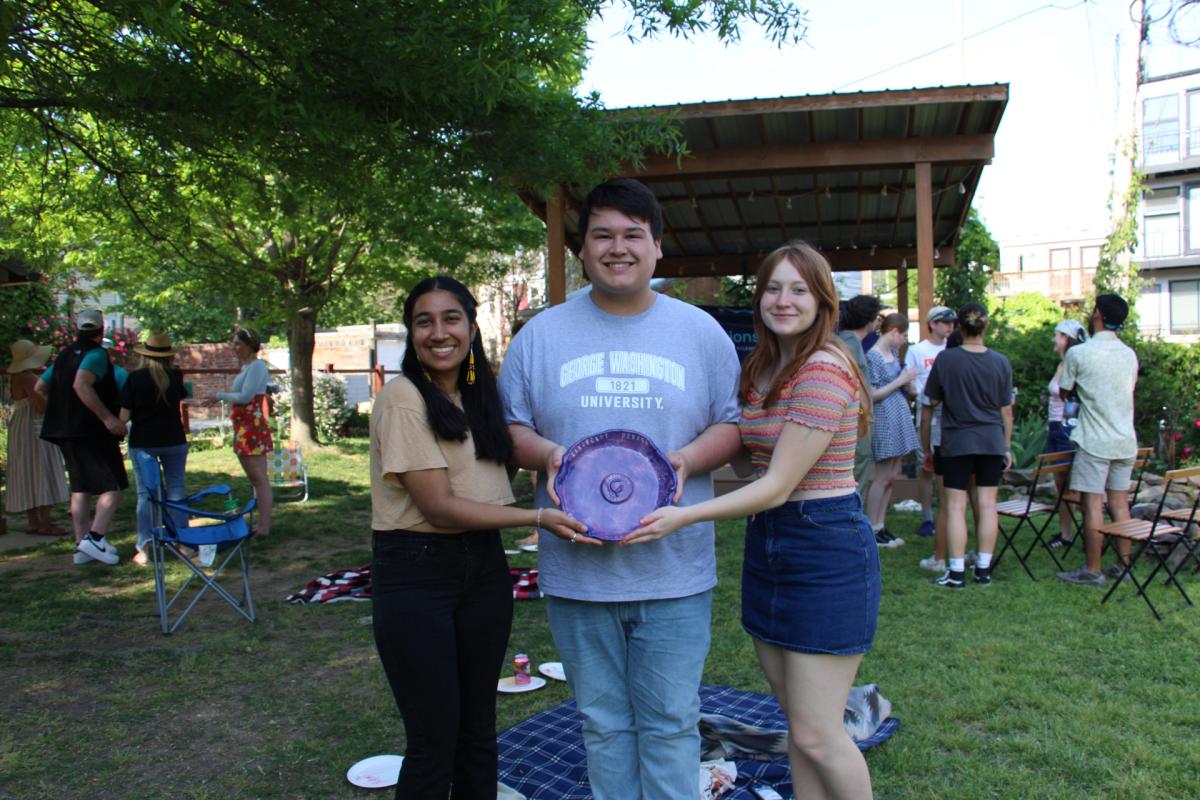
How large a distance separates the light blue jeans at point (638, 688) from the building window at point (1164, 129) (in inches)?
1405

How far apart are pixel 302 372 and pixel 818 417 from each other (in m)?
13.6

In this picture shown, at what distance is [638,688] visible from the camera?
2246 millimetres

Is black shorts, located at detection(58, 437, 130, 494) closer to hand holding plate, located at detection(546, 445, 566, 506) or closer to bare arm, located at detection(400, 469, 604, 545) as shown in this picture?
bare arm, located at detection(400, 469, 604, 545)

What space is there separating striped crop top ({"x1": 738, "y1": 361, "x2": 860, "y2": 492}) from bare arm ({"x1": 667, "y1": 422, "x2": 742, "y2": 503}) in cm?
5

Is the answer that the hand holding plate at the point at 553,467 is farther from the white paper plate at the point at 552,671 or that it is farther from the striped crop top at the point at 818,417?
the white paper plate at the point at 552,671

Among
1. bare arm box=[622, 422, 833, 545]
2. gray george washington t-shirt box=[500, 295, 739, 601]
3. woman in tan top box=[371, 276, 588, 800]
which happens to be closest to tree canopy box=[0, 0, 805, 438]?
woman in tan top box=[371, 276, 588, 800]

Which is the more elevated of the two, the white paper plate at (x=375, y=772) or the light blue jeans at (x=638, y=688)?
the light blue jeans at (x=638, y=688)

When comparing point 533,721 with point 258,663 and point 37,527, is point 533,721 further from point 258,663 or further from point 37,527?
point 37,527

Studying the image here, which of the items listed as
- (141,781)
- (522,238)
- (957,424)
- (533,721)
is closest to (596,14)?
(957,424)

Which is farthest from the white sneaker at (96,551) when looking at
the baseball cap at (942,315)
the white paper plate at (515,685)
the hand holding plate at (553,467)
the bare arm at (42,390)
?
the baseball cap at (942,315)

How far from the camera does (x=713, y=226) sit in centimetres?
1258

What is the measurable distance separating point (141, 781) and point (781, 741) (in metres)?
2.46

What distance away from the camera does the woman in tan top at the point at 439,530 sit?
7.72ft

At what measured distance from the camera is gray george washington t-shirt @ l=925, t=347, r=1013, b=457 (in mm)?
5691
